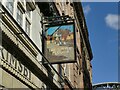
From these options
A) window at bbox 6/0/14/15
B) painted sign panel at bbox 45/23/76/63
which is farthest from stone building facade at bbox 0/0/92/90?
painted sign panel at bbox 45/23/76/63

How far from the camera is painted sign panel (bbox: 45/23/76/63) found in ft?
64.2

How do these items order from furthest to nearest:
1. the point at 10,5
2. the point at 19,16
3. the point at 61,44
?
the point at 61,44 → the point at 19,16 → the point at 10,5

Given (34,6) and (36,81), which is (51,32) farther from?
(36,81)

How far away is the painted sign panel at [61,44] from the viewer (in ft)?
64.2

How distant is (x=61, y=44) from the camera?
65.2 feet

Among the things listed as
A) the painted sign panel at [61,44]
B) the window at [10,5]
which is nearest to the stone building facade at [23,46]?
the window at [10,5]

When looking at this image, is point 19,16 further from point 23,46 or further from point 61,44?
point 61,44

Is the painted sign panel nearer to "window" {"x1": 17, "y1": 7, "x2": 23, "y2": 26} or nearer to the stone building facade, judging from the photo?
the stone building facade

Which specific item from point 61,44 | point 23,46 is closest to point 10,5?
point 23,46

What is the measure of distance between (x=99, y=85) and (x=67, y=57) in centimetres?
6666

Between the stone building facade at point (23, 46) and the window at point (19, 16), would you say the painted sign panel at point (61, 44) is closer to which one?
the stone building facade at point (23, 46)

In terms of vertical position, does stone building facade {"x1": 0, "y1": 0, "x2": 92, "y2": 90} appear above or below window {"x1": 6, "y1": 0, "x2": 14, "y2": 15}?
below

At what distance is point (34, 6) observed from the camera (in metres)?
19.6

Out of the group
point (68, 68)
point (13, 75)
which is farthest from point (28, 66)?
point (68, 68)
